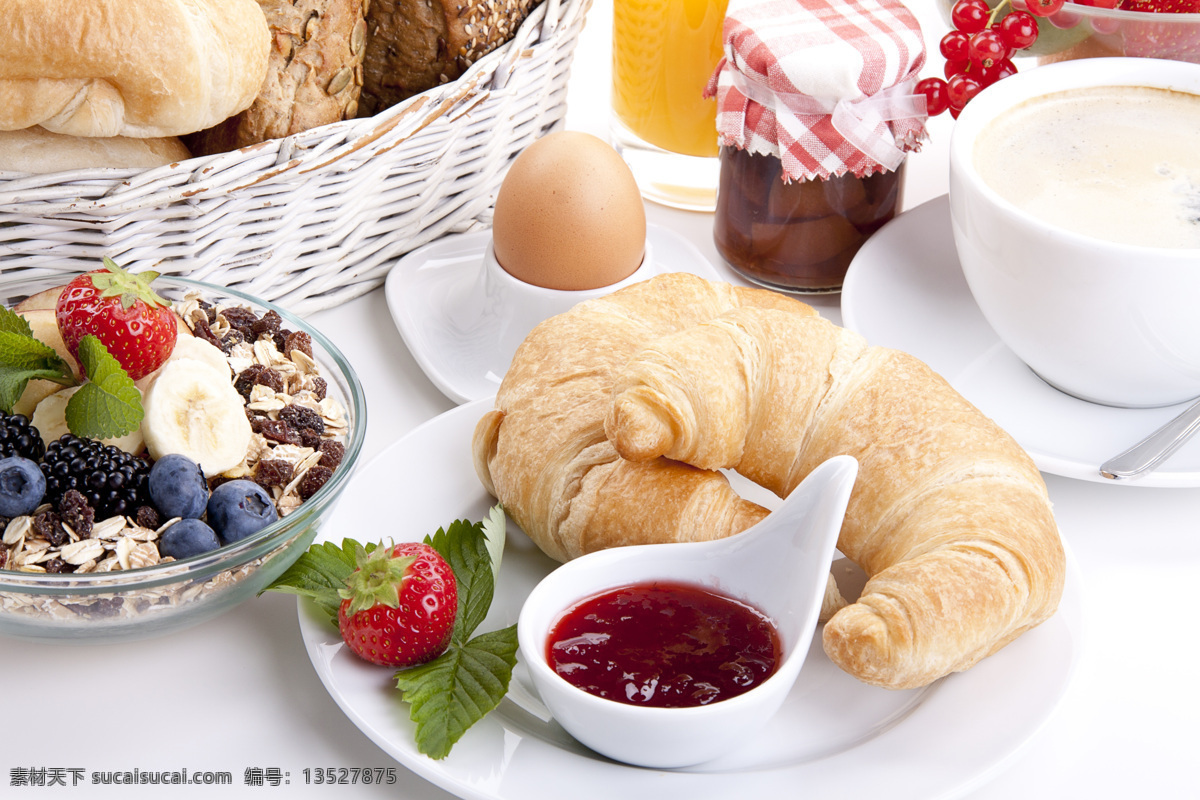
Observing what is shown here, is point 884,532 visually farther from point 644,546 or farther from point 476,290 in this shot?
point 476,290

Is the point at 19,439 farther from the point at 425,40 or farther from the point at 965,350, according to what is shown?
the point at 965,350

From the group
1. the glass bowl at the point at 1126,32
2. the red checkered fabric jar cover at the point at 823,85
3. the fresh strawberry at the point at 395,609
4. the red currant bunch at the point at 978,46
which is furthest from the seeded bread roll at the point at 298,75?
the glass bowl at the point at 1126,32

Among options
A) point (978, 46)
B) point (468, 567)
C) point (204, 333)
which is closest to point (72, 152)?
point (204, 333)

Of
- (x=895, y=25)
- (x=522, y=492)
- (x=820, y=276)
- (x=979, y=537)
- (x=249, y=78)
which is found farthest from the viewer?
(x=820, y=276)

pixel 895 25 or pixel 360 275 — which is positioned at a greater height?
pixel 895 25

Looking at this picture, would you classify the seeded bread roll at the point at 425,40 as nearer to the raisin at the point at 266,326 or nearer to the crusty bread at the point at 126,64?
the crusty bread at the point at 126,64

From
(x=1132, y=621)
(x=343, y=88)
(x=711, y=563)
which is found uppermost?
(x=343, y=88)

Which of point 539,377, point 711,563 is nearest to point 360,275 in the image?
point 539,377
